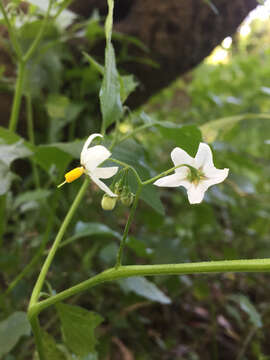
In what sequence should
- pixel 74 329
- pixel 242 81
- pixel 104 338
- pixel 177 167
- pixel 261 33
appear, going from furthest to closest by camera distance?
pixel 261 33 < pixel 242 81 < pixel 104 338 < pixel 74 329 < pixel 177 167

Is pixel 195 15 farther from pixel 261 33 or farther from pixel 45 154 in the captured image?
pixel 261 33

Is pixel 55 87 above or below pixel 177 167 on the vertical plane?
above

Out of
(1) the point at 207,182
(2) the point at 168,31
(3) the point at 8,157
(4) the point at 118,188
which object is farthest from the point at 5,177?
(2) the point at 168,31

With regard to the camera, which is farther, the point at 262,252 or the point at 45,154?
the point at 262,252

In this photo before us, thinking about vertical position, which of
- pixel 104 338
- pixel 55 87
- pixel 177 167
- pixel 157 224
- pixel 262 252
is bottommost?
pixel 262 252

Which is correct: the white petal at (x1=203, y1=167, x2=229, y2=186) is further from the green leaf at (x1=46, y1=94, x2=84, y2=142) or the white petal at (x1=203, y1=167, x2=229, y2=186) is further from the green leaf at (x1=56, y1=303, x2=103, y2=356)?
the green leaf at (x1=46, y1=94, x2=84, y2=142)

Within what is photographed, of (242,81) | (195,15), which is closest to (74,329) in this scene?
(195,15)

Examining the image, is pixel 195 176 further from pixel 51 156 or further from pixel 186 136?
pixel 51 156
